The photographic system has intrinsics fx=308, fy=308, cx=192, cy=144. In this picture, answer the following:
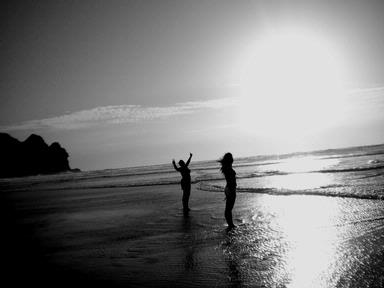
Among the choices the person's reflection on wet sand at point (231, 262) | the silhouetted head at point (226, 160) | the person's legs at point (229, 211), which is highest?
the silhouetted head at point (226, 160)

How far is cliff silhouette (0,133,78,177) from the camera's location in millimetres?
112250

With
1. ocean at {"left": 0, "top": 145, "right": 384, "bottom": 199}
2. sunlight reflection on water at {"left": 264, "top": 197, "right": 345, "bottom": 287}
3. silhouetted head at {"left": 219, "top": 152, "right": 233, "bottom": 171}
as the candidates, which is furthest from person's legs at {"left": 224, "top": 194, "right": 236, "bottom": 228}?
ocean at {"left": 0, "top": 145, "right": 384, "bottom": 199}

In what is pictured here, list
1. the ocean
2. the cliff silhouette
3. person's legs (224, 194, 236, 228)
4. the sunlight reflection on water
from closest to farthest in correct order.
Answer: the sunlight reflection on water → person's legs (224, 194, 236, 228) → the ocean → the cliff silhouette

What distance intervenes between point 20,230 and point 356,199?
1334cm

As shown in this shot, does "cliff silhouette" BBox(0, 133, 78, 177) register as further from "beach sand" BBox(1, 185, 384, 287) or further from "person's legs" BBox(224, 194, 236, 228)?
"person's legs" BBox(224, 194, 236, 228)

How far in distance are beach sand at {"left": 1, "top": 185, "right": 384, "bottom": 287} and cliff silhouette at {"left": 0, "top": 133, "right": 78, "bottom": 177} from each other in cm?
11437

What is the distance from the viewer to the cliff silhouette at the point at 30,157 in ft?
368

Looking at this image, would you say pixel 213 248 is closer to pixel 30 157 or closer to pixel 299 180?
pixel 299 180

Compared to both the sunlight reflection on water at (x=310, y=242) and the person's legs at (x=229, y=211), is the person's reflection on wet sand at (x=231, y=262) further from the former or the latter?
the person's legs at (x=229, y=211)

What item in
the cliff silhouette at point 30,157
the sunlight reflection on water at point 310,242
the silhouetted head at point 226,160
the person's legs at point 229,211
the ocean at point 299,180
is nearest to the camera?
the sunlight reflection on water at point 310,242

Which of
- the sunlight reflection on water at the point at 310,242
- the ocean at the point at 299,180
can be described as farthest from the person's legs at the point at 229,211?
the ocean at the point at 299,180

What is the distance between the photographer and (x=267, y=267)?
591 centimetres

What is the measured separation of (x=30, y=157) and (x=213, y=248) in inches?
5039

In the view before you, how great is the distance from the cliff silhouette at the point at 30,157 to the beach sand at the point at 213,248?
375 feet
